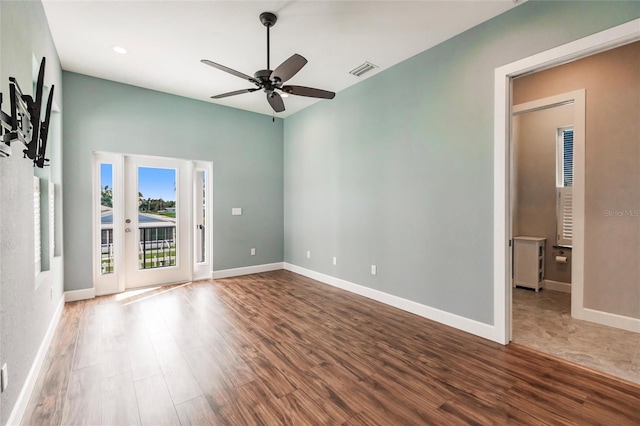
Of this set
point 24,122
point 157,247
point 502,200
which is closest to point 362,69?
point 502,200

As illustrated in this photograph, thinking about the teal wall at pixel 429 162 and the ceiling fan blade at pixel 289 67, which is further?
the teal wall at pixel 429 162

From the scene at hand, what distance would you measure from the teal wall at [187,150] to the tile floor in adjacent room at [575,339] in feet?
14.2

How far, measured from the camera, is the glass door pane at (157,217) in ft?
15.7

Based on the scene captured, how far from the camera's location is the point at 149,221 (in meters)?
4.83

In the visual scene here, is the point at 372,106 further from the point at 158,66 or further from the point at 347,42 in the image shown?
the point at 158,66

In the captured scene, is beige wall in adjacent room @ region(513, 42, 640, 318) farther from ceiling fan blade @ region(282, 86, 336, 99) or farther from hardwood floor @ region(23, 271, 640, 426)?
ceiling fan blade @ region(282, 86, 336, 99)

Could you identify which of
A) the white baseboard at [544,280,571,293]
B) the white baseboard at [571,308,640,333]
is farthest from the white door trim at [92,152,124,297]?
the white baseboard at [544,280,571,293]

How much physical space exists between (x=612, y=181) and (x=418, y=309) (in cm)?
258

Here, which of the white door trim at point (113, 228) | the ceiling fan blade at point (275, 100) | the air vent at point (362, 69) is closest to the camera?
the ceiling fan blade at point (275, 100)

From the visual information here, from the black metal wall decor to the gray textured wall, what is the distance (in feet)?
0.24

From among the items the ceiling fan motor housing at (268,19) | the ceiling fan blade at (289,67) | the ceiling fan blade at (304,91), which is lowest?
the ceiling fan blade at (304,91)

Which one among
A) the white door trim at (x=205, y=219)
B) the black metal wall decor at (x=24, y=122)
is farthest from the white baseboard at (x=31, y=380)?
the white door trim at (x=205, y=219)

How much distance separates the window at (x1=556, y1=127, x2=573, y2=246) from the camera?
174 inches

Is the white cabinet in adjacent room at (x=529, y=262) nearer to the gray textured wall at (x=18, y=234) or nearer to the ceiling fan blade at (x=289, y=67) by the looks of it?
the ceiling fan blade at (x=289, y=67)
